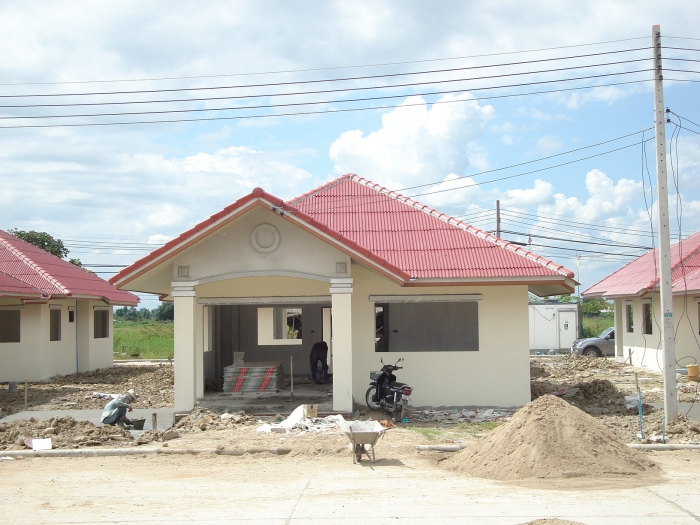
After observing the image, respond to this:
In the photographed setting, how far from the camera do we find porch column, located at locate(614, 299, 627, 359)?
30.9 metres

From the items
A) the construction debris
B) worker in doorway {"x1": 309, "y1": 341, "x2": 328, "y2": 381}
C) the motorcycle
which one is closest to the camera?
the motorcycle

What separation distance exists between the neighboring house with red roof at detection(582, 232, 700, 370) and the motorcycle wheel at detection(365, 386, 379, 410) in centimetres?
872

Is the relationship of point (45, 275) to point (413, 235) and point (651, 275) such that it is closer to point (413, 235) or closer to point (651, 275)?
point (413, 235)

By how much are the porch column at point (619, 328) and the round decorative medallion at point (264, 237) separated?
20439 mm

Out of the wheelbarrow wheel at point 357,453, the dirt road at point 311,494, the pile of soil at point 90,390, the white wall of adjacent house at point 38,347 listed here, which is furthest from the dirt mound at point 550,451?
the white wall of adjacent house at point 38,347

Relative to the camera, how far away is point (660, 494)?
8625mm

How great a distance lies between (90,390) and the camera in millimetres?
21547

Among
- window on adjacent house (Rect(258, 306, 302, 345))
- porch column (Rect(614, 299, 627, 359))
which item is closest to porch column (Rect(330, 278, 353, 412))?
window on adjacent house (Rect(258, 306, 302, 345))

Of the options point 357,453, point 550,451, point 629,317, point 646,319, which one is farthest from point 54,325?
point 629,317

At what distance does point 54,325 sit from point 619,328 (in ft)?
75.8

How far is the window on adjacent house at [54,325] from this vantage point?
2544cm

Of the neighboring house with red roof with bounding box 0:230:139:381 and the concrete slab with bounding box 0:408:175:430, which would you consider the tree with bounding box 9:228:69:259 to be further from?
the concrete slab with bounding box 0:408:175:430

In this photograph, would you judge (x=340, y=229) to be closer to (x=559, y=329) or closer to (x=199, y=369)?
(x=199, y=369)

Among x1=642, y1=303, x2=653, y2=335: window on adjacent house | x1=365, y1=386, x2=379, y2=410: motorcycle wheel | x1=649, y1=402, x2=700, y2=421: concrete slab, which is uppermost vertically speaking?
x1=642, y1=303, x2=653, y2=335: window on adjacent house
